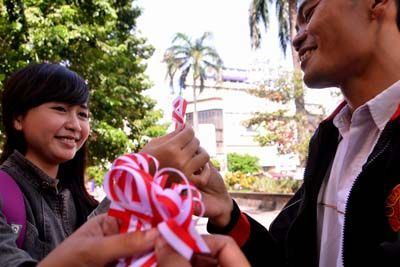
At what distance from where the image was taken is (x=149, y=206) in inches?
28.3

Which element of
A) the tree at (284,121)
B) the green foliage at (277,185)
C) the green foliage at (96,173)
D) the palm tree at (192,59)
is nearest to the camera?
the green foliage at (96,173)

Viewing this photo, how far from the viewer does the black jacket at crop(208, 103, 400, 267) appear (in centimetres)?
121

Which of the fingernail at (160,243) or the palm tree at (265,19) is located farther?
the palm tree at (265,19)

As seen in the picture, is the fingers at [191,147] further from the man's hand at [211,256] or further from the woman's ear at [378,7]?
the woman's ear at [378,7]

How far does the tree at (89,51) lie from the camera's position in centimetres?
728

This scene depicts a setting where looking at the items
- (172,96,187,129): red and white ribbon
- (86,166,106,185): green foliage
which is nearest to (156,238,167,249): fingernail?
(172,96,187,129): red and white ribbon

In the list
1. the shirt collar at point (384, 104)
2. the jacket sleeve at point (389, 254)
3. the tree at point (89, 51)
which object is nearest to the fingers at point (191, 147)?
the jacket sleeve at point (389, 254)

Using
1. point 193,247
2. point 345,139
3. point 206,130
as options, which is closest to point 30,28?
point 345,139

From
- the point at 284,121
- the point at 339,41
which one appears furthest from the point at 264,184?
the point at 339,41

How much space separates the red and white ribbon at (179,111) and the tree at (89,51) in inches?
213

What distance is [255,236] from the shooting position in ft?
4.83

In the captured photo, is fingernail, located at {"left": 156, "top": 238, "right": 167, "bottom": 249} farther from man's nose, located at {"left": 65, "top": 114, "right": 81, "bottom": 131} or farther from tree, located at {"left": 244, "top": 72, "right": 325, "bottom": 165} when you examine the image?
tree, located at {"left": 244, "top": 72, "right": 325, "bottom": 165}

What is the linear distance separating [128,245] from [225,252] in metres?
0.17

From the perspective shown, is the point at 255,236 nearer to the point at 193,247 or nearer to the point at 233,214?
the point at 233,214
